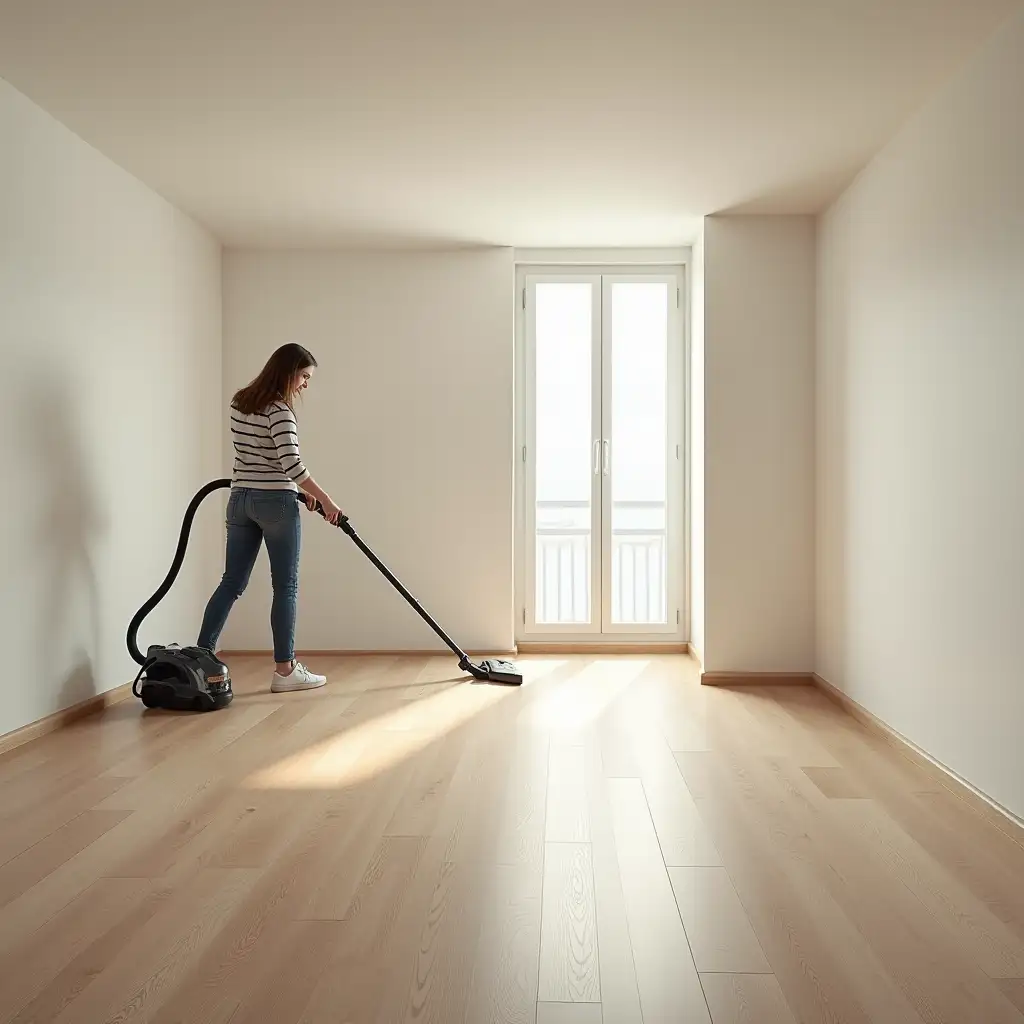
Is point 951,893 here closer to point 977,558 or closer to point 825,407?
point 977,558

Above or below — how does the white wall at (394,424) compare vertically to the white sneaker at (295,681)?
above

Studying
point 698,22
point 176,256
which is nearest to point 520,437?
point 176,256

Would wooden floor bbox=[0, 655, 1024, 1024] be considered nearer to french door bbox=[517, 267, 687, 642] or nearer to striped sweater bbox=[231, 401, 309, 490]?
striped sweater bbox=[231, 401, 309, 490]

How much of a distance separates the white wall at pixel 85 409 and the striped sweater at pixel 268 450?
449 mm

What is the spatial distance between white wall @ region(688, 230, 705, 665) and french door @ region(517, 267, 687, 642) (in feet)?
0.50

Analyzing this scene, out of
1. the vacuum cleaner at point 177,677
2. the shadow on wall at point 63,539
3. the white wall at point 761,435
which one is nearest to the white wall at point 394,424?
the white wall at point 761,435

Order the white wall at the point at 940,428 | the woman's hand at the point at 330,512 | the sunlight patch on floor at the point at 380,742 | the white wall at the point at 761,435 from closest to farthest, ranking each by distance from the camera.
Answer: the white wall at the point at 940,428, the sunlight patch on floor at the point at 380,742, the woman's hand at the point at 330,512, the white wall at the point at 761,435

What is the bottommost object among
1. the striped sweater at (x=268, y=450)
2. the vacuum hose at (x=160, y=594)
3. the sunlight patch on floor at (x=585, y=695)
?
the sunlight patch on floor at (x=585, y=695)

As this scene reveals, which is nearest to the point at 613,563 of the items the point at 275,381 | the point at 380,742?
the point at 275,381

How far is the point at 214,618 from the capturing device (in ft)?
13.8

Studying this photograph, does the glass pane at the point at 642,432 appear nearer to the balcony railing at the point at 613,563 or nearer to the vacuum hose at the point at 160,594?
the balcony railing at the point at 613,563

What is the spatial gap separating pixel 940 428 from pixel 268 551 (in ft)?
8.59

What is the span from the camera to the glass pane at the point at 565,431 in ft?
17.9

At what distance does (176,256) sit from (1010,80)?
3441 millimetres
